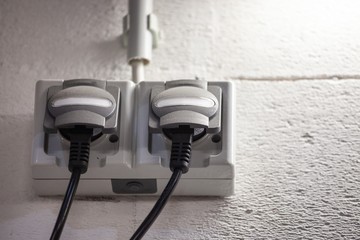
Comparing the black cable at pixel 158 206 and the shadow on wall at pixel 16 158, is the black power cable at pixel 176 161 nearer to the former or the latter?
the black cable at pixel 158 206

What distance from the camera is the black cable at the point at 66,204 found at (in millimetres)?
716

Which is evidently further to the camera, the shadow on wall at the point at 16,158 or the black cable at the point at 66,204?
the shadow on wall at the point at 16,158

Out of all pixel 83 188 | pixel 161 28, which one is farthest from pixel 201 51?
pixel 83 188

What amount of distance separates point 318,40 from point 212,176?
12.0 inches

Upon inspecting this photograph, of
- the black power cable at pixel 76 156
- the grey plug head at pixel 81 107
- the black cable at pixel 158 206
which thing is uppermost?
the grey plug head at pixel 81 107

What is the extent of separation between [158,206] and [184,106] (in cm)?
12

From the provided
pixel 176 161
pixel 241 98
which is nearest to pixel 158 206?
pixel 176 161

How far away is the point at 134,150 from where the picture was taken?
80 centimetres

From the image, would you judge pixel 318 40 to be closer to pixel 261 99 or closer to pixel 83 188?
pixel 261 99

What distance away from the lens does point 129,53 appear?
93 cm

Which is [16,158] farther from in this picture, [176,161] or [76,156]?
[176,161]

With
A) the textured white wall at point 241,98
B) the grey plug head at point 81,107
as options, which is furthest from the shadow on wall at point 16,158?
the grey plug head at point 81,107

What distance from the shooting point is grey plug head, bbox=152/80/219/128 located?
0.75m

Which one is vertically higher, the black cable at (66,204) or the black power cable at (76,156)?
the black power cable at (76,156)
